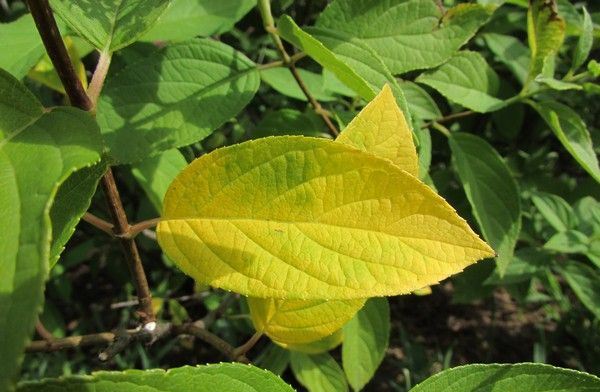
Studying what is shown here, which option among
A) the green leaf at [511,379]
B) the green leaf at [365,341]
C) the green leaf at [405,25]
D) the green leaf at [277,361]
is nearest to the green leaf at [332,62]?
the green leaf at [405,25]

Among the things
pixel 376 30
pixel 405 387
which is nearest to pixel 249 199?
pixel 376 30

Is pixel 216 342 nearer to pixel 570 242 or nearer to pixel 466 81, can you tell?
pixel 466 81

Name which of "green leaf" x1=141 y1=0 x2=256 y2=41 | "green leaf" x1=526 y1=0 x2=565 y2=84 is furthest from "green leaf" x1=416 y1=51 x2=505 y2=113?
"green leaf" x1=141 y1=0 x2=256 y2=41

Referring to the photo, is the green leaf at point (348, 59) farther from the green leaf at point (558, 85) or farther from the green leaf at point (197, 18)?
the green leaf at point (558, 85)

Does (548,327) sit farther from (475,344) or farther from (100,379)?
(100,379)

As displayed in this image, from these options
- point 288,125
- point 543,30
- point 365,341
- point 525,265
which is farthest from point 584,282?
point 288,125
